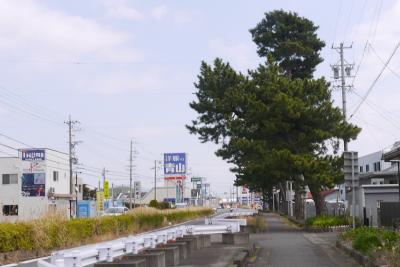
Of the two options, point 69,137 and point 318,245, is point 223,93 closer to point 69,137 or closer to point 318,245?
point 318,245

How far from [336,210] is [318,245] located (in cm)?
2120

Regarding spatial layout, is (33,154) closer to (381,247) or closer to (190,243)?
(190,243)

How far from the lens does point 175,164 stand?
46281 millimetres

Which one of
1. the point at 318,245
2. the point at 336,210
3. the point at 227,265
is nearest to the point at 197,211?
the point at 336,210

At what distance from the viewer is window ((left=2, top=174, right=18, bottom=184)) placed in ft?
A: 229

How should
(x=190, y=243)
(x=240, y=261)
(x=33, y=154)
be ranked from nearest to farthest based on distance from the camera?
1. (x=240, y=261)
2. (x=190, y=243)
3. (x=33, y=154)

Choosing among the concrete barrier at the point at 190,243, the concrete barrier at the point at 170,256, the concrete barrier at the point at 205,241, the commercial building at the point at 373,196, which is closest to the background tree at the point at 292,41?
the commercial building at the point at 373,196

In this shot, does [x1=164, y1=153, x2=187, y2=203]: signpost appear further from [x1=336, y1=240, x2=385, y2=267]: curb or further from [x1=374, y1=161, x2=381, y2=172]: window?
[x1=374, y1=161, x2=381, y2=172]: window

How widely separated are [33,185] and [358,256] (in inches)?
2151

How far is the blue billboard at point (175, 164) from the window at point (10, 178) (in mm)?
30175

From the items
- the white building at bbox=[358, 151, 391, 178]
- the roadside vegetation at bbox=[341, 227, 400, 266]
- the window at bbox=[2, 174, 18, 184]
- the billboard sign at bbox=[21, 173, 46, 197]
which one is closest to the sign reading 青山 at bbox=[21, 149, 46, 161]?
the billboard sign at bbox=[21, 173, 46, 197]

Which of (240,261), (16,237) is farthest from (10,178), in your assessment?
(240,261)

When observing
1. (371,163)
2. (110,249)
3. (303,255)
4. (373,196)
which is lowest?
(303,255)

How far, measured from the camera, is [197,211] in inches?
2783
